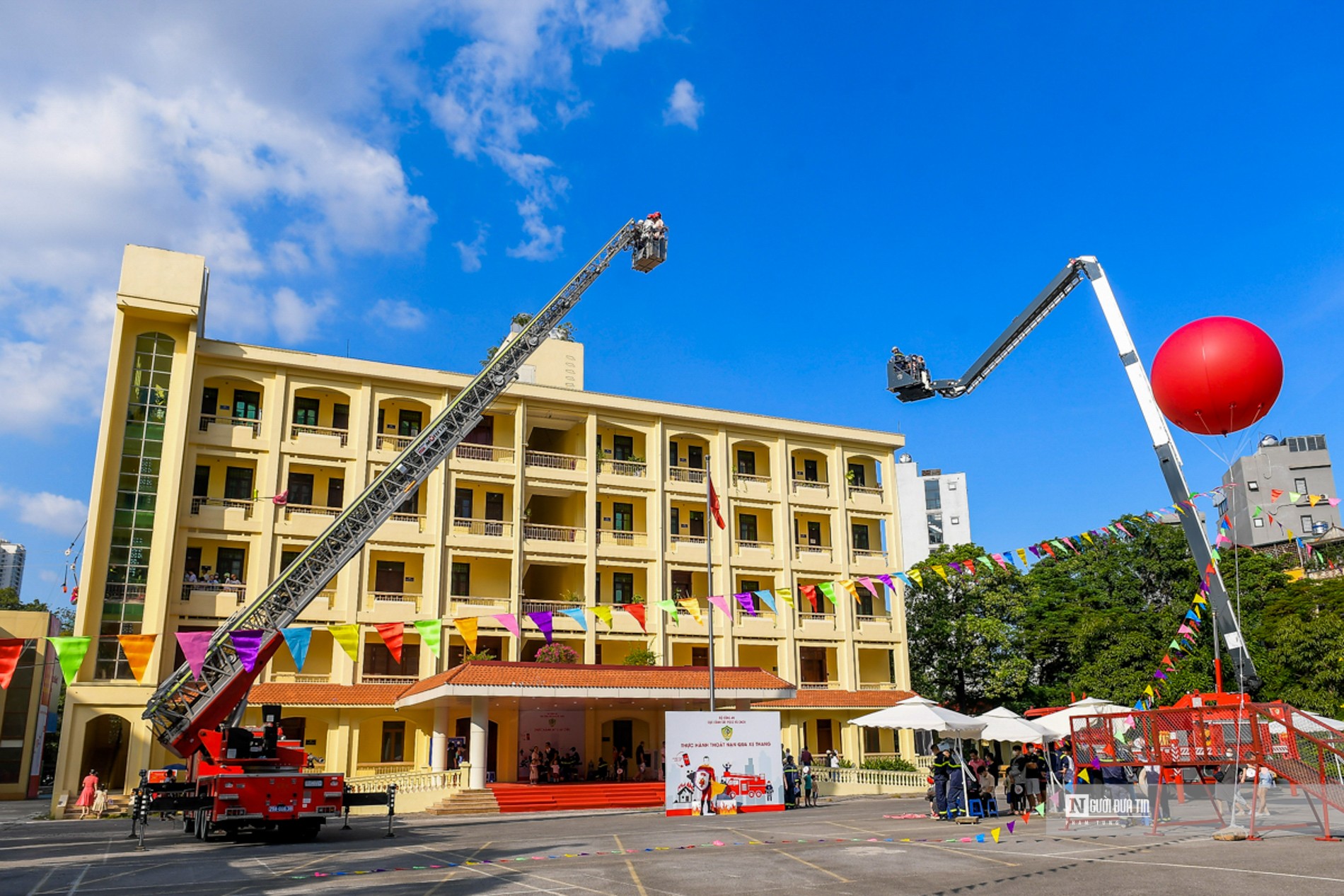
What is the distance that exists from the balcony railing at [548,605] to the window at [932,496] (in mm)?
56253

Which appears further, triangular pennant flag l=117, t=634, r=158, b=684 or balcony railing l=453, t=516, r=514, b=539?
balcony railing l=453, t=516, r=514, b=539

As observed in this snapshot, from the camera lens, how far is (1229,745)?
47.8 ft

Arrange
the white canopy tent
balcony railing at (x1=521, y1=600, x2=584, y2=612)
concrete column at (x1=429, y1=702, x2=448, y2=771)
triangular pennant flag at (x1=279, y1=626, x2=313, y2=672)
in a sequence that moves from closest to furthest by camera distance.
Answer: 1. triangular pennant flag at (x1=279, y1=626, x2=313, y2=672)
2. the white canopy tent
3. concrete column at (x1=429, y1=702, x2=448, y2=771)
4. balcony railing at (x1=521, y1=600, x2=584, y2=612)

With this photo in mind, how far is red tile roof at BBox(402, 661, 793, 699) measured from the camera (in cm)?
2989

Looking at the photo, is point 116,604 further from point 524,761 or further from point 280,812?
point 280,812

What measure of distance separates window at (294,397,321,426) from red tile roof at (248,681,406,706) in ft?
33.4

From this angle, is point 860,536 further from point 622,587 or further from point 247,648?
point 247,648

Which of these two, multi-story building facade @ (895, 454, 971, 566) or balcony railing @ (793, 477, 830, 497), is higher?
multi-story building facade @ (895, 454, 971, 566)

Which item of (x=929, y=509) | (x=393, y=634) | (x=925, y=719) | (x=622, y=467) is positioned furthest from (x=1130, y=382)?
(x=929, y=509)

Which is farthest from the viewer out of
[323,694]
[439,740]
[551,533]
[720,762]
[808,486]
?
[808,486]

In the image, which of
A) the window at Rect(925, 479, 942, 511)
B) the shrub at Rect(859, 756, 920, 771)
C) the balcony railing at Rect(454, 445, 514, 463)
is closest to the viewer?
the shrub at Rect(859, 756, 920, 771)

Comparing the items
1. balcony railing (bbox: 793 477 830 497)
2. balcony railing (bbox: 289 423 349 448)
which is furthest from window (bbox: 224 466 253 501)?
balcony railing (bbox: 793 477 830 497)

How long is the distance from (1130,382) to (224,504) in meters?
30.7

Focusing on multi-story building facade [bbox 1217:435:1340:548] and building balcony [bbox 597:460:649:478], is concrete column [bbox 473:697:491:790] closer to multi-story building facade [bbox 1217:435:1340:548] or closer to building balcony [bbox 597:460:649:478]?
building balcony [bbox 597:460:649:478]
